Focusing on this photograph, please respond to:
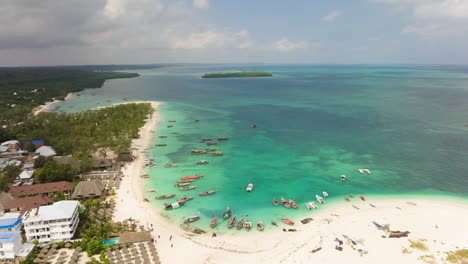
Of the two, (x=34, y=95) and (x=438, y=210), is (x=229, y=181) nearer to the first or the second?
(x=438, y=210)

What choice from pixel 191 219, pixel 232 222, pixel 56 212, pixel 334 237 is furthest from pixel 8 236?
pixel 334 237

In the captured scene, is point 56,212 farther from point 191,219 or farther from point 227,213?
point 227,213

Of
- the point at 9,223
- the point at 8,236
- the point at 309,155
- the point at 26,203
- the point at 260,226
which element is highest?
the point at 8,236

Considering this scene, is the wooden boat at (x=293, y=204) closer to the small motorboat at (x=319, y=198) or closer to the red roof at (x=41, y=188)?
the small motorboat at (x=319, y=198)

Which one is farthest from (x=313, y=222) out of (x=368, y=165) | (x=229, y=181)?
(x=368, y=165)

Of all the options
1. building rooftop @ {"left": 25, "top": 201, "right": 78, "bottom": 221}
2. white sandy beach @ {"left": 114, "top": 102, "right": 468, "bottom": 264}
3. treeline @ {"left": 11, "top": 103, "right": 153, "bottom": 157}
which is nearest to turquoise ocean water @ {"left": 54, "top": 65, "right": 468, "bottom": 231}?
white sandy beach @ {"left": 114, "top": 102, "right": 468, "bottom": 264}

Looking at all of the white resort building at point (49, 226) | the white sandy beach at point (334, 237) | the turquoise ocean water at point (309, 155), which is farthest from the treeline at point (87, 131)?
the white resort building at point (49, 226)

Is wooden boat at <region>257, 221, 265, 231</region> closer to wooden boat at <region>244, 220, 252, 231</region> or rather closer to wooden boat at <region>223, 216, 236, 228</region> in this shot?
wooden boat at <region>244, 220, 252, 231</region>
